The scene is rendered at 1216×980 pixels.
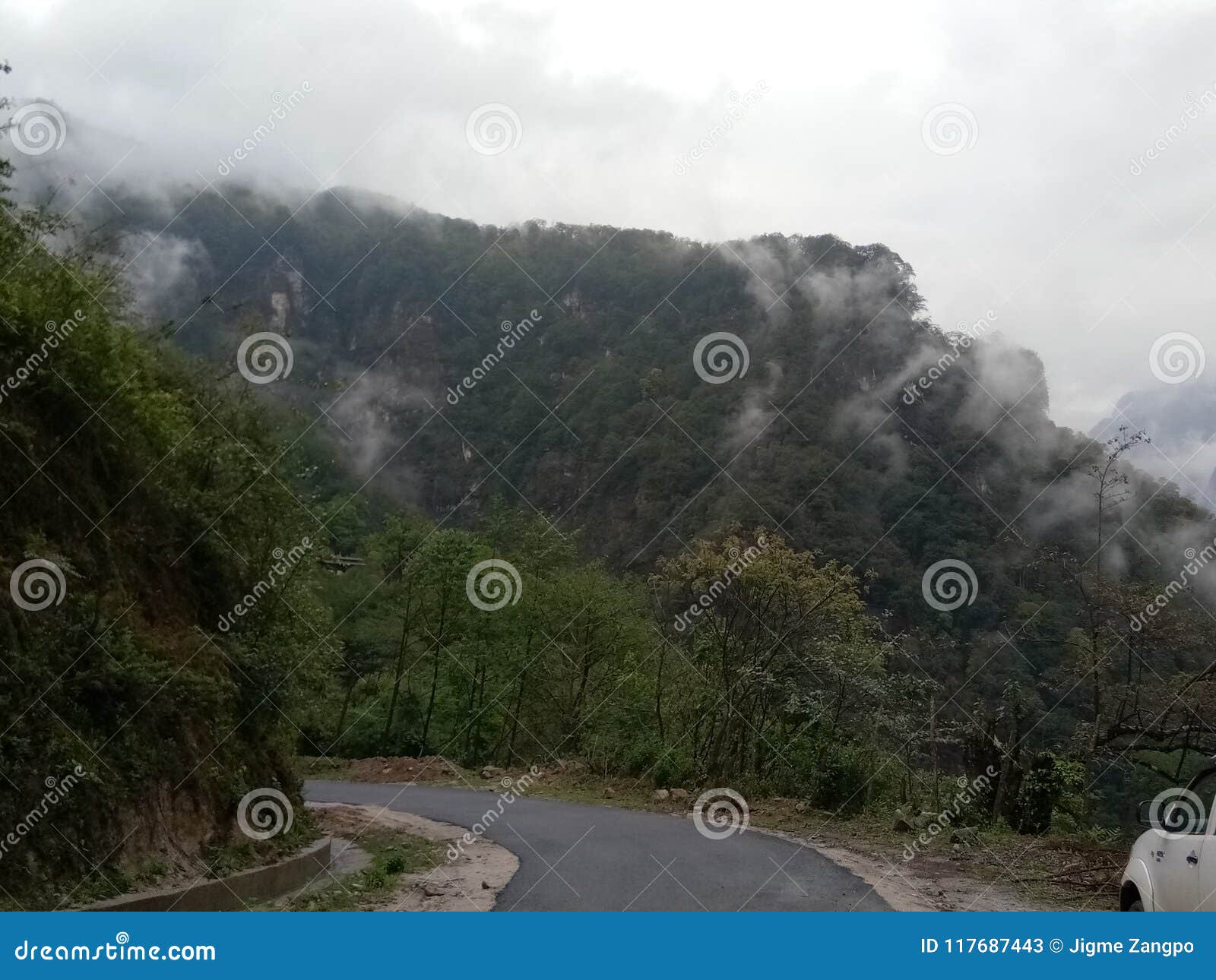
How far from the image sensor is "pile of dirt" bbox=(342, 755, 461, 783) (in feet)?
101

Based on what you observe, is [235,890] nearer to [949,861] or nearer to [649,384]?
[949,861]

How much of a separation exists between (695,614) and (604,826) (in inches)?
318

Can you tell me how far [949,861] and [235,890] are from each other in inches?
353

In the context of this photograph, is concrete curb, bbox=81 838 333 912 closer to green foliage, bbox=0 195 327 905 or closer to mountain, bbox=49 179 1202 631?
green foliage, bbox=0 195 327 905

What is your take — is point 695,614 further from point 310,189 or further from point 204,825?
point 310,189

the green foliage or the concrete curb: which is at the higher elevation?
the green foliage

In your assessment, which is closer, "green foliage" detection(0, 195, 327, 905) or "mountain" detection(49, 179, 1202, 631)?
"green foliage" detection(0, 195, 327, 905)

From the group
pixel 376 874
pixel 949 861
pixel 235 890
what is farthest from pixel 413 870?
pixel 949 861

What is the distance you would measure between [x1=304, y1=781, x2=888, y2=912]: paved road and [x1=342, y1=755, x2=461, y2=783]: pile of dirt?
9.48 metres

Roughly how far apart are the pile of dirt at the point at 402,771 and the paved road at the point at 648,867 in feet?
31.1

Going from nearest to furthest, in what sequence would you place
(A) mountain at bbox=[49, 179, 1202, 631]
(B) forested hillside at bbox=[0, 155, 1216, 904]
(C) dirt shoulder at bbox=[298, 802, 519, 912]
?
(C) dirt shoulder at bbox=[298, 802, 519, 912], (B) forested hillside at bbox=[0, 155, 1216, 904], (A) mountain at bbox=[49, 179, 1202, 631]

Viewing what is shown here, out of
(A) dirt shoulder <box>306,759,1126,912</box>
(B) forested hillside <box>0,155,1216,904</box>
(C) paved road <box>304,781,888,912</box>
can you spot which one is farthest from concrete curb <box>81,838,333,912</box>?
(A) dirt shoulder <box>306,759,1126,912</box>

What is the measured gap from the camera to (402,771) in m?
32.0

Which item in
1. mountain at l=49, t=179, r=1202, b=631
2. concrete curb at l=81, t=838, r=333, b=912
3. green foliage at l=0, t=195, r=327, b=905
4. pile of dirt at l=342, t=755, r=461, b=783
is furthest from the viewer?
mountain at l=49, t=179, r=1202, b=631
